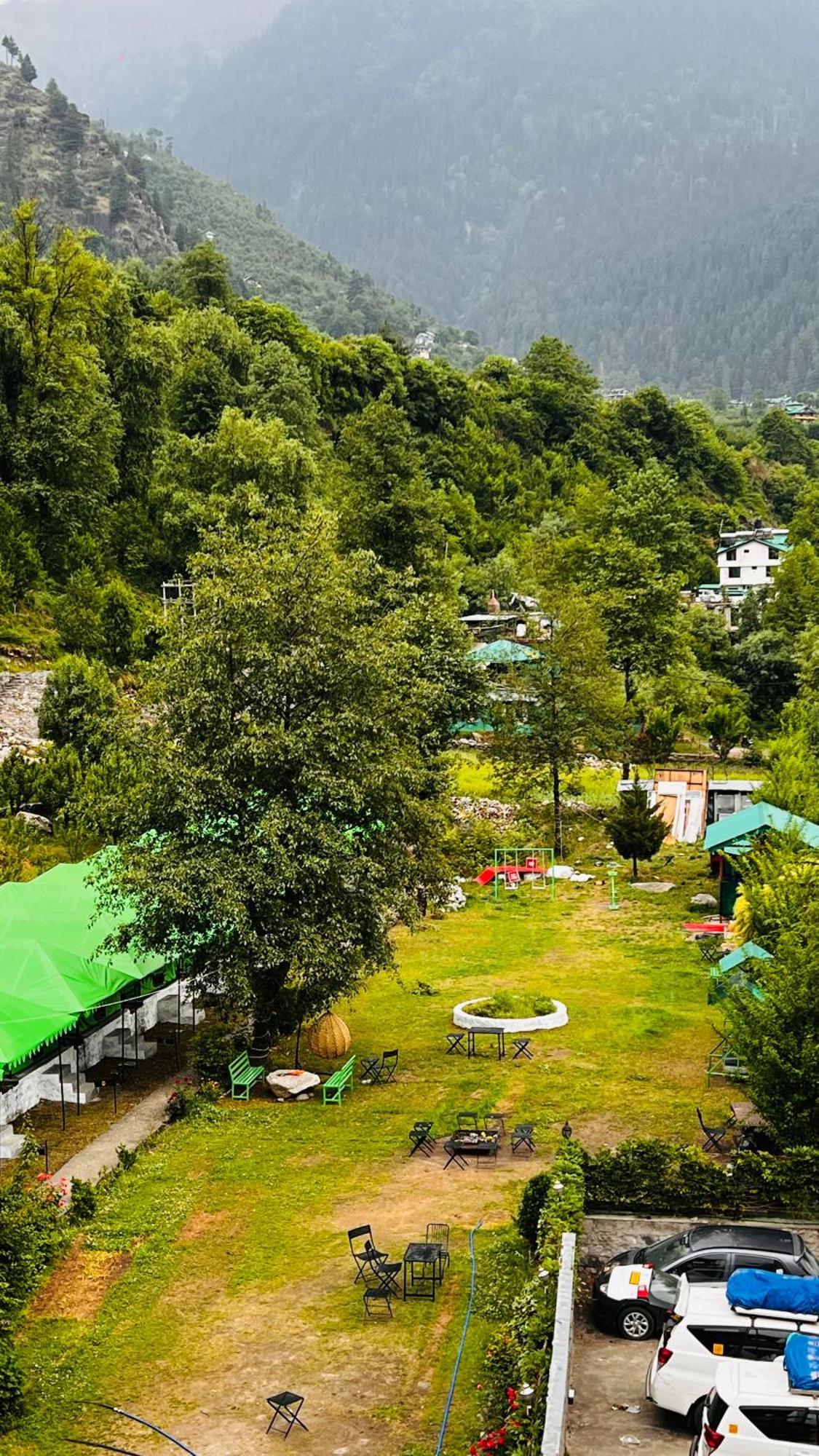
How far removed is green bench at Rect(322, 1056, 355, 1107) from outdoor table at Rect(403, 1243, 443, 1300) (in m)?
6.15

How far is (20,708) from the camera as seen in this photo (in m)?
43.0

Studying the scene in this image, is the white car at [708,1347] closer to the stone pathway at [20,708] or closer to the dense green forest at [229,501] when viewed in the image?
the dense green forest at [229,501]

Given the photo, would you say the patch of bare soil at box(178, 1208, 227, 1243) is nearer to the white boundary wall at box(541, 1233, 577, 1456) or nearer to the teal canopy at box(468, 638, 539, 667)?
the white boundary wall at box(541, 1233, 577, 1456)

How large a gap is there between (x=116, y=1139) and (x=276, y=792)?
257 inches

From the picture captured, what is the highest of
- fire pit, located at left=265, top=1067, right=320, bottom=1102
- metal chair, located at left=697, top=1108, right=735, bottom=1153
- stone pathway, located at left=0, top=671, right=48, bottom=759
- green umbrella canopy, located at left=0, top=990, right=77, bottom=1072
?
stone pathway, located at left=0, top=671, right=48, bottom=759

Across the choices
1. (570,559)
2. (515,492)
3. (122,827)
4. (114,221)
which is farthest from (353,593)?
(114,221)

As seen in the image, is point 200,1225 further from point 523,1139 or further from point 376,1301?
point 523,1139

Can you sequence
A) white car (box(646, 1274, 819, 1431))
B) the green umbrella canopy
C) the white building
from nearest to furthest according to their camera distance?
1. white car (box(646, 1274, 819, 1431))
2. the green umbrella canopy
3. the white building

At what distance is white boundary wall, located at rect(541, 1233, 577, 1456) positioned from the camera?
34.5ft

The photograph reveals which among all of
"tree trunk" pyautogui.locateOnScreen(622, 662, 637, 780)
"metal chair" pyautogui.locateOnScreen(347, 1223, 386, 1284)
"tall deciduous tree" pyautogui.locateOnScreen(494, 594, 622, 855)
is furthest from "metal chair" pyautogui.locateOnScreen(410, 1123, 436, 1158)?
"tree trunk" pyautogui.locateOnScreen(622, 662, 637, 780)

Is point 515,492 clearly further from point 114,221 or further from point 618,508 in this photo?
point 114,221

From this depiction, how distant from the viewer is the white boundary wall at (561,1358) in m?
10.5

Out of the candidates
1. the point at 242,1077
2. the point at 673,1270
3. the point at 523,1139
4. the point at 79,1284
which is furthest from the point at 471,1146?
the point at 79,1284

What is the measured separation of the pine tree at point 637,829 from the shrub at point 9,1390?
2761 centimetres
